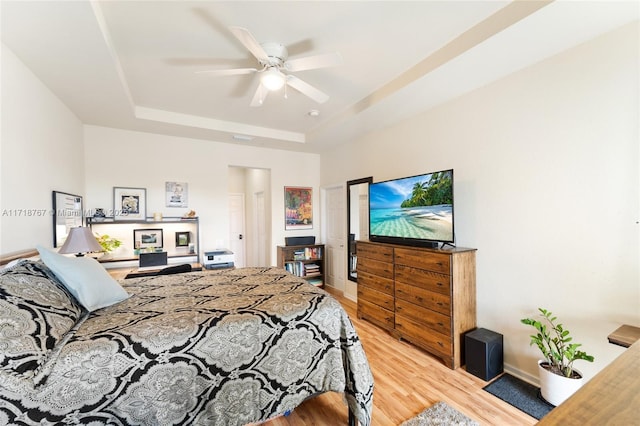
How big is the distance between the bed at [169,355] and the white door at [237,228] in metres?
4.47

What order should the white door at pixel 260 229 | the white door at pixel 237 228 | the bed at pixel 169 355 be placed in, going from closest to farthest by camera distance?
the bed at pixel 169 355
the white door at pixel 260 229
the white door at pixel 237 228

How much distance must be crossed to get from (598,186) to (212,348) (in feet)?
9.01

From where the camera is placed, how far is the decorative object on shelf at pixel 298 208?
4949mm

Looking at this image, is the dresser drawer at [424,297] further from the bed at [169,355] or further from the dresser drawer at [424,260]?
the bed at [169,355]

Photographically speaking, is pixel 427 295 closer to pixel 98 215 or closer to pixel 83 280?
pixel 83 280

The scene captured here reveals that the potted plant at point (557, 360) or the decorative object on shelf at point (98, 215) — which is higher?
the decorative object on shelf at point (98, 215)

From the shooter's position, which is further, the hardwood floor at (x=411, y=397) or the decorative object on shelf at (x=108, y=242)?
the decorative object on shelf at (x=108, y=242)

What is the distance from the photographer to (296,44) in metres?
2.11

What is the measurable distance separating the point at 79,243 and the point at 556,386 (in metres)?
4.03

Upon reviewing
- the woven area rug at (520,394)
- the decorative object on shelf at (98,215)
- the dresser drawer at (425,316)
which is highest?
the decorative object on shelf at (98,215)

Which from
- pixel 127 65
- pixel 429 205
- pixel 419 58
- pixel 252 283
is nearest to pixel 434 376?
pixel 429 205

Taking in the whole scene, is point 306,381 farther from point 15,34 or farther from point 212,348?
point 15,34

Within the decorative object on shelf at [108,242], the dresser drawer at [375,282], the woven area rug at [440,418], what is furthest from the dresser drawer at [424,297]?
the decorative object on shelf at [108,242]

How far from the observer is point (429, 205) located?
2688mm
